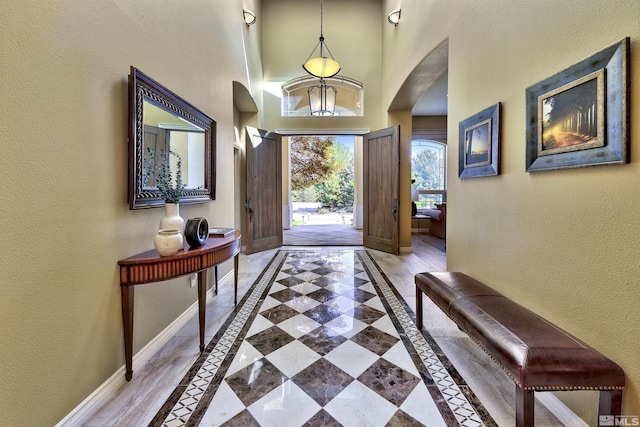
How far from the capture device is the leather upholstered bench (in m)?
1.08

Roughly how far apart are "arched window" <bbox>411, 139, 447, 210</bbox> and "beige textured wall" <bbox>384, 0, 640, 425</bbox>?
19.4 ft

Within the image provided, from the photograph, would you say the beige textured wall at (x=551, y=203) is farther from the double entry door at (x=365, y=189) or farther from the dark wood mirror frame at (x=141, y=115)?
the dark wood mirror frame at (x=141, y=115)

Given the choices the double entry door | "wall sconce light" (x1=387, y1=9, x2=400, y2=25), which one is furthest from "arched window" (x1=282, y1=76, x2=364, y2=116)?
"wall sconce light" (x1=387, y1=9, x2=400, y2=25)

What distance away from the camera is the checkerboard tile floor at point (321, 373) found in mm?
1399

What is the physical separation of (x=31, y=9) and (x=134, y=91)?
1.84 ft

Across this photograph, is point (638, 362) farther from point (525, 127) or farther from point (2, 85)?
point (2, 85)

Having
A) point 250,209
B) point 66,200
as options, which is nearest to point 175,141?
point 66,200

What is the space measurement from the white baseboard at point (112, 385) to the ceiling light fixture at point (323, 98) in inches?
162

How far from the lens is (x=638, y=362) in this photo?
1.04 meters

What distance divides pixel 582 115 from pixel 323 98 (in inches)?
165

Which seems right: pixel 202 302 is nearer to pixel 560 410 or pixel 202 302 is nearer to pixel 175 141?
pixel 175 141

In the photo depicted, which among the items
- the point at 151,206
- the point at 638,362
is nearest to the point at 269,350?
the point at 151,206

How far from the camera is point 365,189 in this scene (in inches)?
217

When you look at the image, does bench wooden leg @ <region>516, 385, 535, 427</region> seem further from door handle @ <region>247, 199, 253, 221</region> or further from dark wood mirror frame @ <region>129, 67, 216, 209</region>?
door handle @ <region>247, 199, 253, 221</region>
